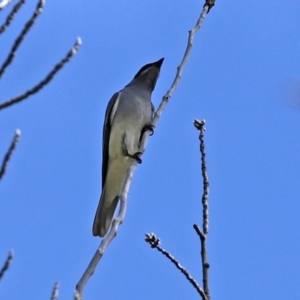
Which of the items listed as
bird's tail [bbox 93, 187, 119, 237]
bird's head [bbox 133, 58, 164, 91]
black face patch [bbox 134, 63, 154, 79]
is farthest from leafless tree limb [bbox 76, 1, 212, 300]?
black face patch [bbox 134, 63, 154, 79]

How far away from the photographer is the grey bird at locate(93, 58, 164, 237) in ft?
24.6

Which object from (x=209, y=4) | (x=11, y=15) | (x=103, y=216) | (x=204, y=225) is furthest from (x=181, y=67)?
(x=103, y=216)

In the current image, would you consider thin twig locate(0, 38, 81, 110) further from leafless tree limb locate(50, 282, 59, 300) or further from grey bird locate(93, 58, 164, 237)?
grey bird locate(93, 58, 164, 237)

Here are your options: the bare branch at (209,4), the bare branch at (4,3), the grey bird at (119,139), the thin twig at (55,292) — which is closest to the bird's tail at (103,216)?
the grey bird at (119,139)

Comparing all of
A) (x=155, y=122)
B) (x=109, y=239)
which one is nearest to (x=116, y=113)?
(x=155, y=122)

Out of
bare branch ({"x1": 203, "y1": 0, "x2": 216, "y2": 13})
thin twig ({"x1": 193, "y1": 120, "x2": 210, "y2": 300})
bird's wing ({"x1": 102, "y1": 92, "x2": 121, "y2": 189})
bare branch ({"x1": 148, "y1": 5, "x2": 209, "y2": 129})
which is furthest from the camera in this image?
bird's wing ({"x1": 102, "y1": 92, "x2": 121, "y2": 189})

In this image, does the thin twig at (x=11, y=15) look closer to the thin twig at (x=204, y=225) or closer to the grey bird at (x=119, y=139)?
the thin twig at (x=204, y=225)

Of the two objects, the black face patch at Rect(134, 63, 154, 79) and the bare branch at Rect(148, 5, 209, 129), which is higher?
the black face patch at Rect(134, 63, 154, 79)

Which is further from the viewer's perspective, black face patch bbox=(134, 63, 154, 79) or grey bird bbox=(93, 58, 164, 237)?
black face patch bbox=(134, 63, 154, 79)

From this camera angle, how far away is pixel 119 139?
763cm

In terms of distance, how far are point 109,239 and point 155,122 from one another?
5.26ft

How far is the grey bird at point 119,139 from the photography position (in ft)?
24.6

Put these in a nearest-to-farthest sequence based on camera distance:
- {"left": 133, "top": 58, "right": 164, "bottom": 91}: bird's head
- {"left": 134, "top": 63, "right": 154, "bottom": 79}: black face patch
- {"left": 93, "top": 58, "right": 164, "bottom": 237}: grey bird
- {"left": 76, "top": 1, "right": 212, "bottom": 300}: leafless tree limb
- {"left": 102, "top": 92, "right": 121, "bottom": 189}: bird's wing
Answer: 1. {"left": 76, "top": 1, "right": 212, "bottom": 300}: leafless tree limb
2. {"left": 93, "top": 58, "right": 164, "bottom": 237}: grey bird
3. {"left": 102, "top": 92, "right": 121, "bottom": 189}: bird's wing
4. {"left": 133, "top": 58, "right": 164, "bottom": 91}: bird's head
5. {"left": 134, "top": 63, "right": 154, "bottom": 79}: black face patch

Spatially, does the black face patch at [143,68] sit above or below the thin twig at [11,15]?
above
